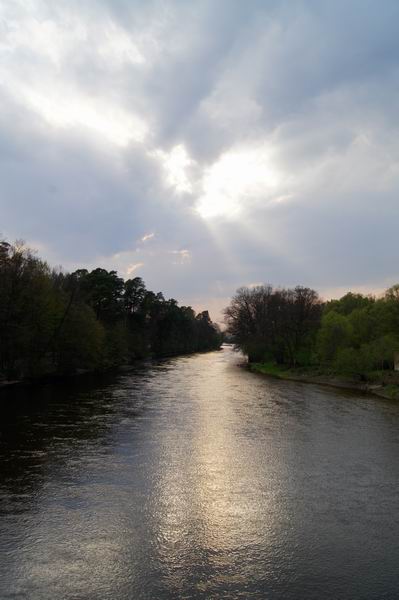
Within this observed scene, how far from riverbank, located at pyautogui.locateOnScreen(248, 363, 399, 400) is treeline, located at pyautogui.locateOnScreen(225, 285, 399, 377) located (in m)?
1.36

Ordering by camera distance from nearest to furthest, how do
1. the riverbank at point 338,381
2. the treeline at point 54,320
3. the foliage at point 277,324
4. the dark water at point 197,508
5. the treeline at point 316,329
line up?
1. the dark water at point 197,508
2. the riverbank at point 338,381
3. the treeline at point 54,320
4. the treeline at point 316,329
5. the foliage at point 277,324

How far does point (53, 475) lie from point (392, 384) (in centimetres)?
3859

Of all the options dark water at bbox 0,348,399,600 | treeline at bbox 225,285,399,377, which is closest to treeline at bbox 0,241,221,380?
dark water at bbox 0,348,399,600

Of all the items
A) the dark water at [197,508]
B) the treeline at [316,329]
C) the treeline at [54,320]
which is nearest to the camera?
the dark water at [197,508]

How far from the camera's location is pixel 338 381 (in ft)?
175

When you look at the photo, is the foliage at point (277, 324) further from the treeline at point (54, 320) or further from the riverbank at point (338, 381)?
the treeline at point (54, 320)

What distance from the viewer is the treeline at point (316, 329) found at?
52031mm

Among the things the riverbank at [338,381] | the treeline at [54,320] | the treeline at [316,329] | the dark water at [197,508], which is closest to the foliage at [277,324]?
the treeline at [316,329]

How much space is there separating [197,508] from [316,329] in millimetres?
64878

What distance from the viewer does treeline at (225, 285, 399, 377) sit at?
2048 inches

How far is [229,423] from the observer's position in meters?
27.8

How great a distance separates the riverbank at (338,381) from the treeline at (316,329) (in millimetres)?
1356

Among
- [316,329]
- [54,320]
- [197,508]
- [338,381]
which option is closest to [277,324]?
→ [316,329]

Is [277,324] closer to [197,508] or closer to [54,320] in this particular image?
[54,320]
